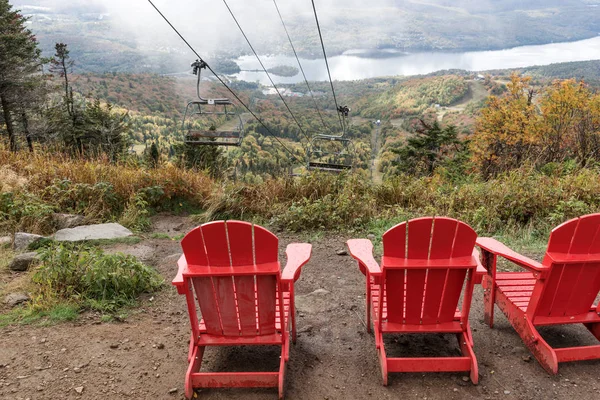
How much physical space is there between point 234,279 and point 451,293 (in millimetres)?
1187

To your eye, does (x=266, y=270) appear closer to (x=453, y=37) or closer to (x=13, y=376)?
(x=13, y=376)

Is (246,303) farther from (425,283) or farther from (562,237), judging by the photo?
(562,237)

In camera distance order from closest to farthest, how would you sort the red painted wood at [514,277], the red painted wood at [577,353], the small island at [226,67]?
the red painted wood at [577,353]
the red painted wood at [514,277]
the small island at [226,67]

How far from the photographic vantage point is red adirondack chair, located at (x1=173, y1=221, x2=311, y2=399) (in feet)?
6.79

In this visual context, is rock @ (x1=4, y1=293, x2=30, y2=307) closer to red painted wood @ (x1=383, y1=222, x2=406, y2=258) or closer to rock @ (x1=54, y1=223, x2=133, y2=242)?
rock @ (x1=54, y1=223, x2=133, y2=242)

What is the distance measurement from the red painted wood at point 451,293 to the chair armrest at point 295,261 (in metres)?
0.80

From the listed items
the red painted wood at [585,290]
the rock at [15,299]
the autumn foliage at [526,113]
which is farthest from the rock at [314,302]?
the autumn foliage at [526,113]

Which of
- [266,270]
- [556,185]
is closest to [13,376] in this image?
[266,270]

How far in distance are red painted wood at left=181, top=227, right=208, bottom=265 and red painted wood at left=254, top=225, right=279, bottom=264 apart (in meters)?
0.27

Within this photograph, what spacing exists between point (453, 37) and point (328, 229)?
156686 millimetres

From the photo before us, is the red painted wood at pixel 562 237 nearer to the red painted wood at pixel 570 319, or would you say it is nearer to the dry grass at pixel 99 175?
the red painted wood at pixel 570 319

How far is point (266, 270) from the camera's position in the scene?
2.11 m

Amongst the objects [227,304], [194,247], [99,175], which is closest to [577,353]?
[227,304]

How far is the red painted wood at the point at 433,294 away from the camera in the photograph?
7.39 feet
